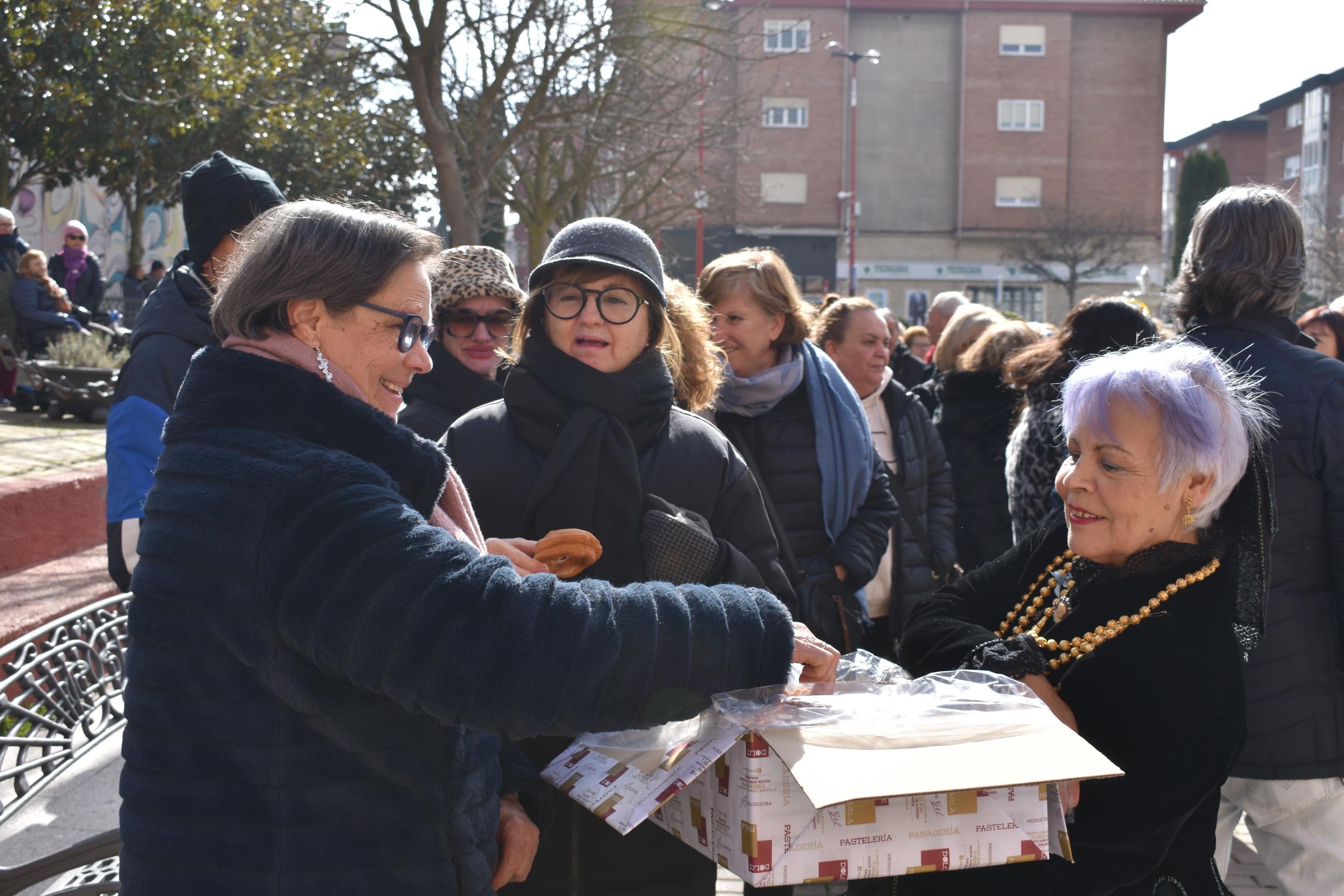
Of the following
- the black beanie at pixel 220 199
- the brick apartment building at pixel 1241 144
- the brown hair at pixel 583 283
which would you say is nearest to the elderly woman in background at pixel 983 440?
the brown hair at pixel 583 283

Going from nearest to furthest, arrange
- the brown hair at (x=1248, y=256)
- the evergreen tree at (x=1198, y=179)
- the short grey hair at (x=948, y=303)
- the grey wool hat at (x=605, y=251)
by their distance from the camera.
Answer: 1. the grey wool hat at (x=605, y=251)
2. the brown hair at (x=1248, y=256)
3. the short grey hair at (x=948, y=303)
4. the evergreen tree at (x=1198, y=179)

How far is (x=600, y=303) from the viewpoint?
2795mm

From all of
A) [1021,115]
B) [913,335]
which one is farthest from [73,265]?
[1021,115]

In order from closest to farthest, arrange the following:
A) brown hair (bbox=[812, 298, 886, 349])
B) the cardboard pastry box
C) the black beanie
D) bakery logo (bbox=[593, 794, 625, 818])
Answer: the cardboard pastry box, bakery logo (bbox=[593, 794, 625, 818]), the black beanie, brown hair (bbox=[812, 298, 886, 349])

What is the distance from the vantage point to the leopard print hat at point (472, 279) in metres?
3.92

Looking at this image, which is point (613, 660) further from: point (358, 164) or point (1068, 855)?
point (358, 164)

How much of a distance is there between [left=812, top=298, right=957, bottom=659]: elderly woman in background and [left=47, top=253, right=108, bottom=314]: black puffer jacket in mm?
11710

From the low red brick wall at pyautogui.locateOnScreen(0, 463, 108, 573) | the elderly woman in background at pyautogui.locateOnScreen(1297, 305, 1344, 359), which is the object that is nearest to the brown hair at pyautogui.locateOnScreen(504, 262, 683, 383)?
the low red brick wall at pyautogui.locateOnScreen(0, 463, 108, 573)

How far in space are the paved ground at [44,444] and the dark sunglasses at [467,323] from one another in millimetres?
3711

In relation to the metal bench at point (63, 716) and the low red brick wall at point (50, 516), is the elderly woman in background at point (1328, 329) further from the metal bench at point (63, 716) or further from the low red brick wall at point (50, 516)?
the low red brick wall at point (50, 516)

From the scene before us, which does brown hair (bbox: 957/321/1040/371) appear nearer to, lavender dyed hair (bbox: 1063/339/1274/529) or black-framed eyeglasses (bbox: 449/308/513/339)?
black-framed eyeglasses (bbox: 449/308/513/339)

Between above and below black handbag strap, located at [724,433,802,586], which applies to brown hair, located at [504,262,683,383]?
above

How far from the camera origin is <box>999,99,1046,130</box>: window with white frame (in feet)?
165

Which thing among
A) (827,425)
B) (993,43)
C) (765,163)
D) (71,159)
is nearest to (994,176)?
(993,43)
